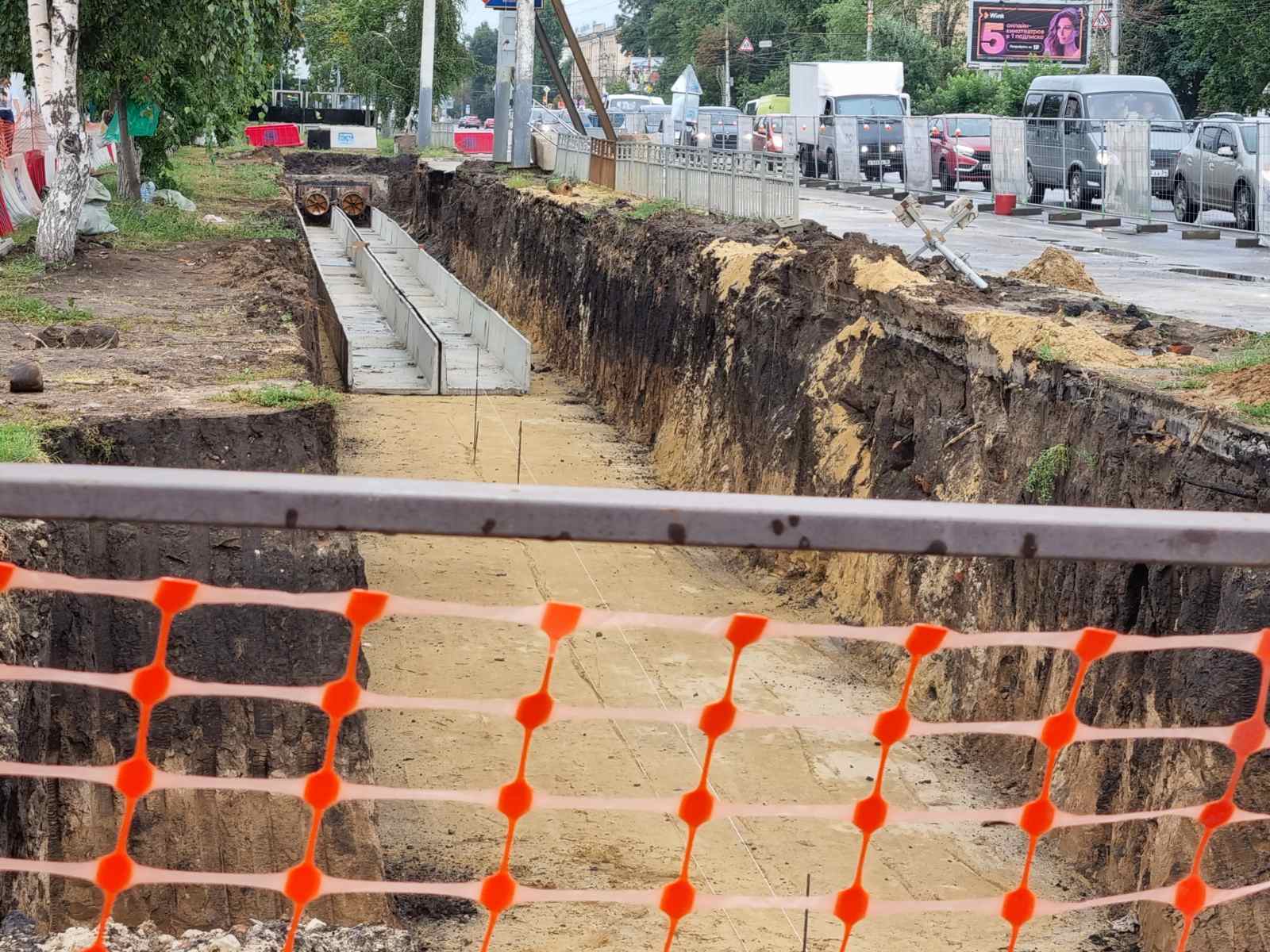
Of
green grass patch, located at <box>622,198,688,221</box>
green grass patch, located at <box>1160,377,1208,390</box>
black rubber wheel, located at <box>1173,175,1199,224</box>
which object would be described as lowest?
green grass patch, located at <box>1160,377,1208,390</box>

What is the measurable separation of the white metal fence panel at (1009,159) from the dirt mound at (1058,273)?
13.0 metres

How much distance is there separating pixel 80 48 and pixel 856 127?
1903 cm

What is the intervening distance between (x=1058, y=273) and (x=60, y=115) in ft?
34.2

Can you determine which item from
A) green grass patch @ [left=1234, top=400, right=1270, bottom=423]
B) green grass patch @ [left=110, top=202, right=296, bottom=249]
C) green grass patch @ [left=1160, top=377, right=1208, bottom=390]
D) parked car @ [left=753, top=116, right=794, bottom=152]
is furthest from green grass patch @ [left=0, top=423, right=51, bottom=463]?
parked car @ [left=753, top=116, right=794, bottom=152]

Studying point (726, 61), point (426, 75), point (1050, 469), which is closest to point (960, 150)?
point (426, 75)

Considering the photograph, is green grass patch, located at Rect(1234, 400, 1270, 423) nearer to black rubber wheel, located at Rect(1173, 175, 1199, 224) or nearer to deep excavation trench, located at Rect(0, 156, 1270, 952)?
deep excavation trench, located at Rect(0, 156, 1270, 952)

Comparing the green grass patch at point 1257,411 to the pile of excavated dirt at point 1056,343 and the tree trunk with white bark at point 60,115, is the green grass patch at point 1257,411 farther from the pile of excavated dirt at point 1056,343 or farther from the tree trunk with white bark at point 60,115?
the tree trunk with white bark at point 60,115

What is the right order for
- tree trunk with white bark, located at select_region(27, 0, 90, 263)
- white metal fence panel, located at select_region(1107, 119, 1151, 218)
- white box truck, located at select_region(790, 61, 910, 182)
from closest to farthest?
tree trunk with white bark, located at select_region(27, 0, 90, 263), white metal fence panel, located at select_region(1107, 119, 1151, 218), white box truck, located at select_region(790, 61, 910, 182)

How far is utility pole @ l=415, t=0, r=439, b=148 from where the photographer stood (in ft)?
149

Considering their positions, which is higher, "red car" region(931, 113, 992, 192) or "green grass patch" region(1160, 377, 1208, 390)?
"red car" region(931, 113, 992, 192)

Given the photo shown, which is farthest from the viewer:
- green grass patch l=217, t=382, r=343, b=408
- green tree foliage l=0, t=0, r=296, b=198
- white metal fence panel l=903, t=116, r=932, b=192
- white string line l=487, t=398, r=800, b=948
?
white metal fence panel l=903, t=116, r=932, b=192

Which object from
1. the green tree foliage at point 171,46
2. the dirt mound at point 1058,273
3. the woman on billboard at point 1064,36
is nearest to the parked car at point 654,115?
the woman on billboard at point 1064,36

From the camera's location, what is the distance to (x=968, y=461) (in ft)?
32.7

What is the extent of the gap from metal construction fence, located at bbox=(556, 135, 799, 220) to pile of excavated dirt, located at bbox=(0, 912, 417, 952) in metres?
13.4
